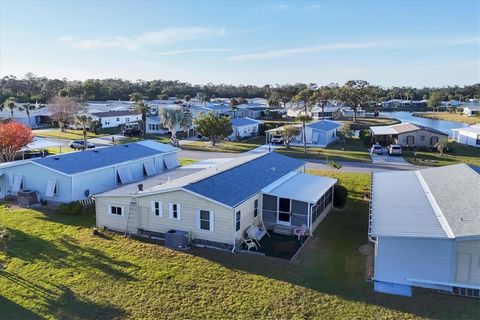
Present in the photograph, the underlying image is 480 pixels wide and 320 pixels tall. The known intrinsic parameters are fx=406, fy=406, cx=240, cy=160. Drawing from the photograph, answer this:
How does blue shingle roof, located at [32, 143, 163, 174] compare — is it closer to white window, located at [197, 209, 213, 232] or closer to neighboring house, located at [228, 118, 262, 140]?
white window, located at [197, 209, 213, 232]

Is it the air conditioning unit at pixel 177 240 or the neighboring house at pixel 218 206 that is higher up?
the neighboring house at pixel 218 206

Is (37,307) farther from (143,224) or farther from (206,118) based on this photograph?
(206,118)

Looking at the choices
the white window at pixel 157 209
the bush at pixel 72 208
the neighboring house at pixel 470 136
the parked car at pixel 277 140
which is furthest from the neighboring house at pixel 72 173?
the neighboring house at pixel 470 136

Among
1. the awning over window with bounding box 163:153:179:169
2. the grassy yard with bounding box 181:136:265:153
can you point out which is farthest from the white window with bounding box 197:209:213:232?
the grassy yard with bounding box 181:136:265:153

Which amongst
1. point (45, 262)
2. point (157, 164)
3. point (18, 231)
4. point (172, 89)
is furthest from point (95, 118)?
point (172, 89)

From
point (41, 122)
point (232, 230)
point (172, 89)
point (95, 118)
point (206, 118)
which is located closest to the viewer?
point (232, 230)

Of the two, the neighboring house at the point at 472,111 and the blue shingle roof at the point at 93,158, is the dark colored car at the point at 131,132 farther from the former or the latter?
the neighboring house at the point at 472,111

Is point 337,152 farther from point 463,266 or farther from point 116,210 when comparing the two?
point 463,266
